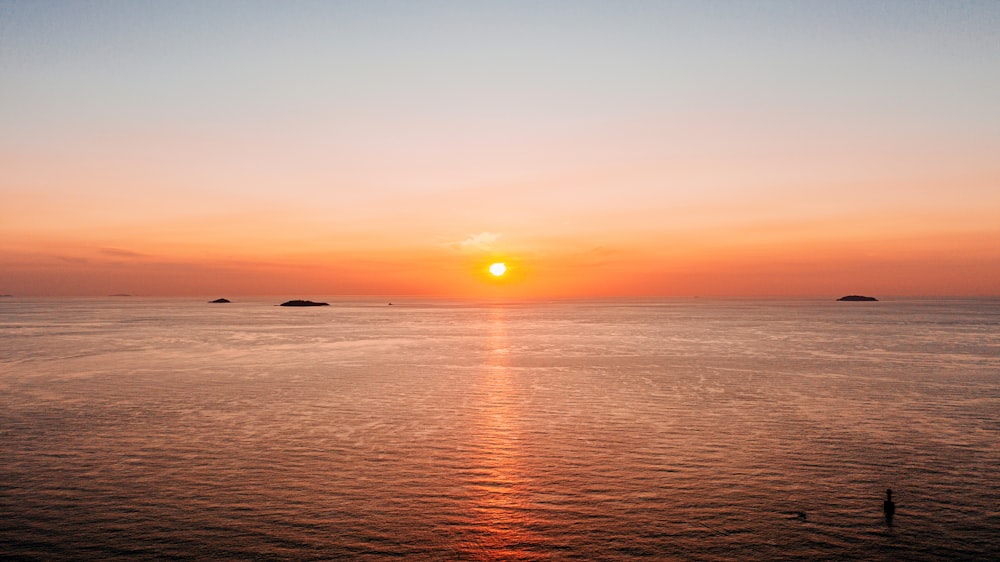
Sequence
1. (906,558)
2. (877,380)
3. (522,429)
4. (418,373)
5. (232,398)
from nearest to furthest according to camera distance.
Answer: (906,558) < (522,429) < (232,398) < (877,380) < (418,373)

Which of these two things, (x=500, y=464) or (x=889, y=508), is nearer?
(x=889, y=508)

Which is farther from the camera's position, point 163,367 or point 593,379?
point 163,367

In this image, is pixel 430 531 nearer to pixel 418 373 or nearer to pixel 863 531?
pixel 863 531

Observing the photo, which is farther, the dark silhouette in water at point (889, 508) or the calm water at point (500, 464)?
the dark silhouette in water at point (889, 508)

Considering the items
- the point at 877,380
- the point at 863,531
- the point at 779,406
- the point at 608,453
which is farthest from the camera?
Answer: the point at 877,380

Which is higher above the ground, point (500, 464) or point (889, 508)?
point (889, 508)

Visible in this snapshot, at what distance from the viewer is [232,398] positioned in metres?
52.4

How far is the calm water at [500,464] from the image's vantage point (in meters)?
22.9

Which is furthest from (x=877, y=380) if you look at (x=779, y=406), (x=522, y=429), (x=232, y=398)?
(x=232, y=398)

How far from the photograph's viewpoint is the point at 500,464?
32.8 metres

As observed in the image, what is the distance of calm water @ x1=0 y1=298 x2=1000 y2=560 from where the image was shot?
2292 centimetres

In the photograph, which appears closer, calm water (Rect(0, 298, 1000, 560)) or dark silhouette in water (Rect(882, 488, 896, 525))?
calm water (Rect(0, 298, 1000, 560))

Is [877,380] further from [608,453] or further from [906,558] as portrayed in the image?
[906,558]

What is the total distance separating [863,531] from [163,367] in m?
71.3
